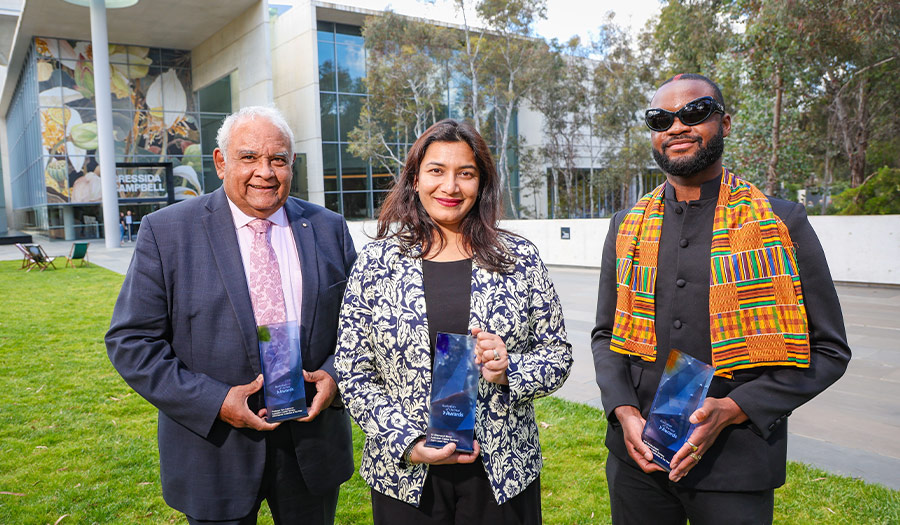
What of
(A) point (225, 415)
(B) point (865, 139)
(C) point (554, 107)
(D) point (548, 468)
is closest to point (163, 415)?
(A) point (225, 415)

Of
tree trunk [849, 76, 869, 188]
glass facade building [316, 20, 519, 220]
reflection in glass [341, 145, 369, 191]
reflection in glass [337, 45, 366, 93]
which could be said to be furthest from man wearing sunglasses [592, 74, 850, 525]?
reflection in glass [337, 45, 366, 93]

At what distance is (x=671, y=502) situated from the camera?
206 cm

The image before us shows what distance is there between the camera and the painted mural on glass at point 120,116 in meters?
31.0

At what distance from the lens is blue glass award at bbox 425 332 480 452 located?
1.82m

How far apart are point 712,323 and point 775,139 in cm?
1397

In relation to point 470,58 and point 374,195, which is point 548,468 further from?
point 374,195

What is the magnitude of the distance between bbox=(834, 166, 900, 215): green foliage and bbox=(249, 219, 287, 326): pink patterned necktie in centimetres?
1384

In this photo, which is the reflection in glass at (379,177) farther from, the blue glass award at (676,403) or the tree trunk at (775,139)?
the blue glass award at (676,403)

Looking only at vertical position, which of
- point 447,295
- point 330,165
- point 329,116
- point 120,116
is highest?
point 120,116

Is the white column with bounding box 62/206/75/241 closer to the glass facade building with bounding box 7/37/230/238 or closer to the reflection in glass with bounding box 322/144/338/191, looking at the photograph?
the glass facade building with bounding box 7/37/230/238

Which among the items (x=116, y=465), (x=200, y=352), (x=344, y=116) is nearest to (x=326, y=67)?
(x=344, y=116)

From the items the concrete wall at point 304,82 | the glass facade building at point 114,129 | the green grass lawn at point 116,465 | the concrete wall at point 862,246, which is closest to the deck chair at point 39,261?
the glass facade building at point 114,129

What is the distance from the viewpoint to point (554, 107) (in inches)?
1220

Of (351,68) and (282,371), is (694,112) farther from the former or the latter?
(351,68)
